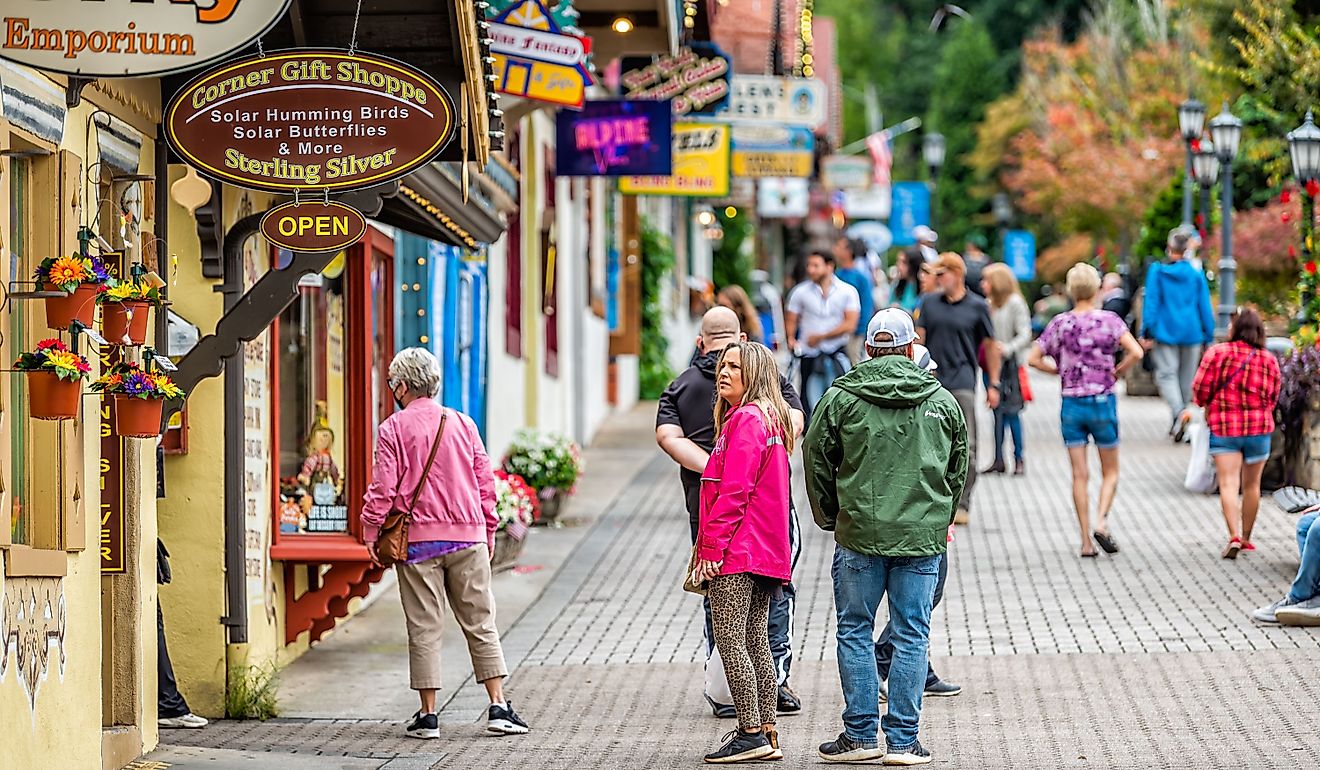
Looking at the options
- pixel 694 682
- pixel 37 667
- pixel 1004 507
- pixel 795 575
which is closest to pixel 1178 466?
pixel 1004 507

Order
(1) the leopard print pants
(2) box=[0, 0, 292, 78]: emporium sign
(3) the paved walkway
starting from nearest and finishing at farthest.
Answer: (2) box=[0, 0, 292, 78]: emporium sign
(1) the leopard print pants
(3) the paved walkway

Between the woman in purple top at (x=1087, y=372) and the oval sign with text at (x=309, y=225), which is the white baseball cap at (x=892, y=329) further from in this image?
the woman in purple top at (x=1087, y=372)

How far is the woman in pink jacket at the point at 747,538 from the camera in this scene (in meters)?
7.86

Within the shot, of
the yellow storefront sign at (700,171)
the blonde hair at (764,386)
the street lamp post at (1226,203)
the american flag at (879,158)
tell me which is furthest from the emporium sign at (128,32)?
the american flag at (879,158)

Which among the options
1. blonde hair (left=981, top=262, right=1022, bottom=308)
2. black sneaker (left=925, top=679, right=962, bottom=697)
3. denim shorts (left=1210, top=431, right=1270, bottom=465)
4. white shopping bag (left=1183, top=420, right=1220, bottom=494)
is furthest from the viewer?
blonde hair (left=981, top=262, right=1022, bottom=308)

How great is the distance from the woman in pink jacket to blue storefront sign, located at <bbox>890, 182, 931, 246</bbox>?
145 ft

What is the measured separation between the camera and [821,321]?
1486 cm

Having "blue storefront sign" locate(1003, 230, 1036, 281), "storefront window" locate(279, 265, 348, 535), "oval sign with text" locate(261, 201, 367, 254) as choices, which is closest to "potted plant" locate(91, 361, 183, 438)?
"oval sign with text" locate(261, 201, 367, 254)

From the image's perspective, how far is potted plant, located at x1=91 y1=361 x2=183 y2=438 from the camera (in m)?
6.77

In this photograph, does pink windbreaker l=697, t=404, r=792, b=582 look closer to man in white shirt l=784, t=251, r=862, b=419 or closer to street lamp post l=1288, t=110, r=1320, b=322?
man in white shirt l=784, t=251, r=862, b=419

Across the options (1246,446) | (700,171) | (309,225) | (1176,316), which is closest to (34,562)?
(309,225)

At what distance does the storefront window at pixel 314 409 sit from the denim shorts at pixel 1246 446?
5.34 m

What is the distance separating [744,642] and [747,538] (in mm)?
412

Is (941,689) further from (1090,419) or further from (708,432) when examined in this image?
(1090,419)
